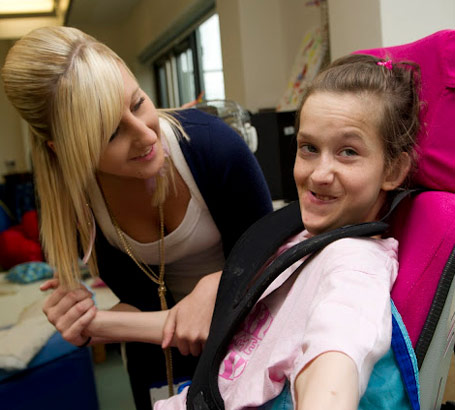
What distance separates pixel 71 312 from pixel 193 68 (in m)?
4.77

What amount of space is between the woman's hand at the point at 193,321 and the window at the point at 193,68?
11.0ft

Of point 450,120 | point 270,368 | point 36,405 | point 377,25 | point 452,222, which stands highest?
point 377,25

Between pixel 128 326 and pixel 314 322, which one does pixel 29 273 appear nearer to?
pixel 128 326

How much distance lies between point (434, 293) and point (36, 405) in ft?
4.99

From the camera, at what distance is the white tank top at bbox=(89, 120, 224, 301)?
1.13 m

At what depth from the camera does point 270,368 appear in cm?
66

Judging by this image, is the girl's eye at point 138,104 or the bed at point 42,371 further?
the bed at point 42,371

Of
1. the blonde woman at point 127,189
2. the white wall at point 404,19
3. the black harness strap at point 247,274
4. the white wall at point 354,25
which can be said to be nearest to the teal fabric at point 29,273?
the blonde woman at point 127,189

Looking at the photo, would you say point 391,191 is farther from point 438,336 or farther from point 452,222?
point 438,336

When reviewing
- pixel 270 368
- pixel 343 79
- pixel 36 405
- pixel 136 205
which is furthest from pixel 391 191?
pixel 36 405

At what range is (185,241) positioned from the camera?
3.93 feet

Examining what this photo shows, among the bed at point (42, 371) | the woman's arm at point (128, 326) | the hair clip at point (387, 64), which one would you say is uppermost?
the hair clip at point (387, 64)

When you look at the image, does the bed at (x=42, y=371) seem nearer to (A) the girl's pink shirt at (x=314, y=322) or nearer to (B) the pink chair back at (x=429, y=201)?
(A) the girl's pink shirt at (x=314, y=322)

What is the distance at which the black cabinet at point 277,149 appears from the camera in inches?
88.6
